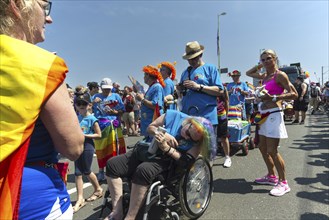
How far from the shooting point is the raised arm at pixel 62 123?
3.25 ft

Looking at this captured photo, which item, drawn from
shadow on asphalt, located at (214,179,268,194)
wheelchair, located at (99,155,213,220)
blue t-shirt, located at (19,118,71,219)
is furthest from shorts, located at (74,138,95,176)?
blue t-shirt, located at (19,118,71,219)

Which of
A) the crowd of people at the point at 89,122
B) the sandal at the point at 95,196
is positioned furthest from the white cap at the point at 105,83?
the sandal at the point at 95,196

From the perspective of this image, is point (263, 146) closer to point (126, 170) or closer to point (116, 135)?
point (126, 170)

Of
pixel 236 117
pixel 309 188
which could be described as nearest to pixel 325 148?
pixel 236 117

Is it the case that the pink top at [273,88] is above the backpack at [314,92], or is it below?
above

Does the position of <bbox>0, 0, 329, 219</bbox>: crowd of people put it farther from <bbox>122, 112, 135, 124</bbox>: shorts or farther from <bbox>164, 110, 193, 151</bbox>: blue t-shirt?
<bbox>122, 112, 135, 124</bbox>: shorts

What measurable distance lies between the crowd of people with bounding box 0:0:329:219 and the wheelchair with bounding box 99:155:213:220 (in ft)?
0.31

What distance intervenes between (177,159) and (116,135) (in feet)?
7.12

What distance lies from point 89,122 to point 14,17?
2.91 meters

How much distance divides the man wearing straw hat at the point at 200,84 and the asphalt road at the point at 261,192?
107 centimetres

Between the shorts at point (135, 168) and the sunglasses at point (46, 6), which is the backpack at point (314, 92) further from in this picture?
the sunglasses at point (46, 6)

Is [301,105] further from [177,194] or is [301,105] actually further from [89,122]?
[177,194]

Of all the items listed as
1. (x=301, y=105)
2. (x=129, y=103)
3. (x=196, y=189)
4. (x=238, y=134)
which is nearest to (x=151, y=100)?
(x=196, y=189)

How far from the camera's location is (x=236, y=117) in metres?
6.45
